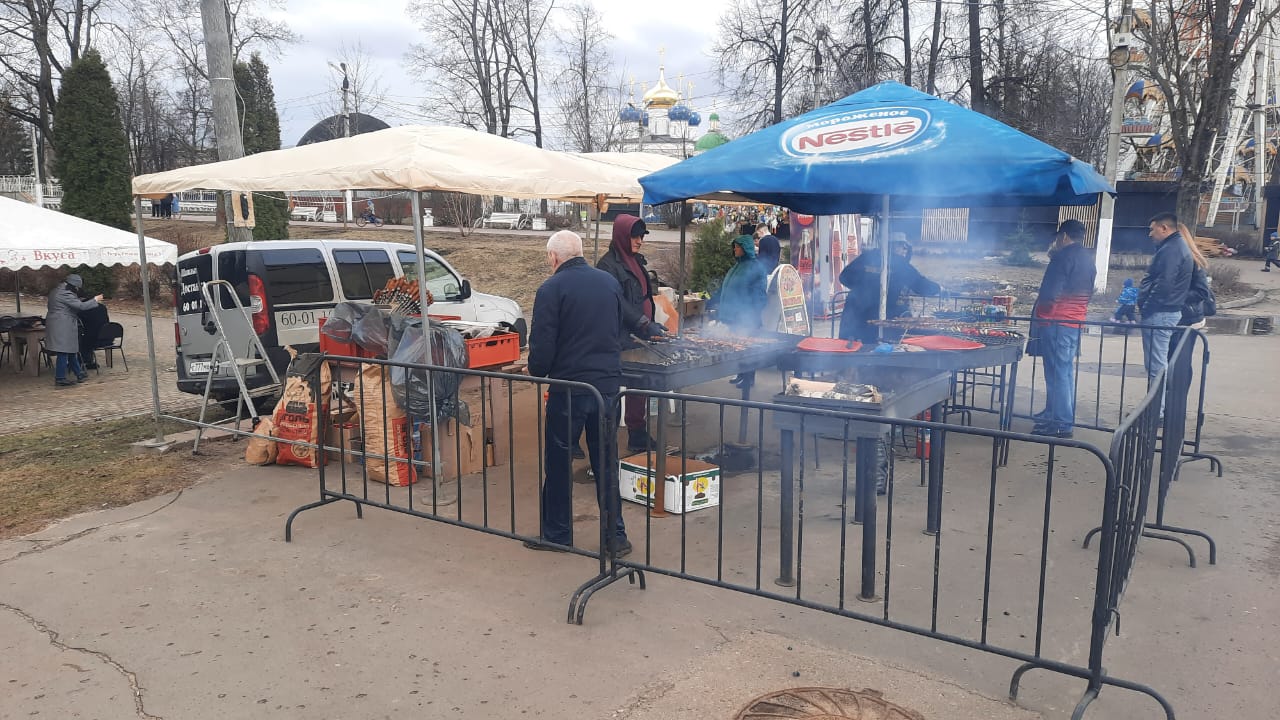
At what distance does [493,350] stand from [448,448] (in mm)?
989

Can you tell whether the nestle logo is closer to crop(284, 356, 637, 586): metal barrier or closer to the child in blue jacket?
crop(284, 356, 637, 586): metal barrier

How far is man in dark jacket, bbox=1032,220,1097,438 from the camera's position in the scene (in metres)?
7.52

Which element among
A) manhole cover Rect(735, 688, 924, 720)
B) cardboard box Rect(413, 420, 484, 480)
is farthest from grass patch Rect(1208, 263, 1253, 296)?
manhole cover Rect(735, 688, 924, 720)

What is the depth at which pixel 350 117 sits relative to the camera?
5153 centimetres

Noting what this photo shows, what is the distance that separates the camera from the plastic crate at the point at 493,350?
6.99 metres

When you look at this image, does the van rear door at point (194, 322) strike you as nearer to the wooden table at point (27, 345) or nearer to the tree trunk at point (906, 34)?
the wooden table at point (27, 345)

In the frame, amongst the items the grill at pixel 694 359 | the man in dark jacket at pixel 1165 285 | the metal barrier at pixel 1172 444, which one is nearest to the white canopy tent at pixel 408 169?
the grill at pixel 694 359

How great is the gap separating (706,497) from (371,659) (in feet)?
8.93

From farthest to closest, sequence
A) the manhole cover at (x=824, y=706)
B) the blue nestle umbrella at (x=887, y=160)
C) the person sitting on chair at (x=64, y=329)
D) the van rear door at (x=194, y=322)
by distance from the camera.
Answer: the person sitting on chair at (x=64, y=329)
the van rear door at (x=194, y=322)
the blue nestle umbrella at (x=887, y=160)
the manhole cover at (x=824, y=706)

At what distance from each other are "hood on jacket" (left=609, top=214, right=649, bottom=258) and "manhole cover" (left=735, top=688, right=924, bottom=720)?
4171mm

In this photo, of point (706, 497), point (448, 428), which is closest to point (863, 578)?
point (706, 497)

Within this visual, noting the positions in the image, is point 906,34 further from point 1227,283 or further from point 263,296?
point 263,296

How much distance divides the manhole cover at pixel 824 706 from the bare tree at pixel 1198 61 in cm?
1656

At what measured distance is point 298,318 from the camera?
913 centimetres
